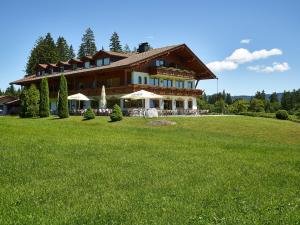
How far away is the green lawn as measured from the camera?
302 inches

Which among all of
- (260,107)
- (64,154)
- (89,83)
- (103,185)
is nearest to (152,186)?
(103,185)

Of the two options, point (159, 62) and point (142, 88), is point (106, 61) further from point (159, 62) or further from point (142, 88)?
point (142, 88)

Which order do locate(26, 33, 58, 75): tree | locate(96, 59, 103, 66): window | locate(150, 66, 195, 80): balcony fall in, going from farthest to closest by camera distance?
→ locate(26, 33, 58, 75): tree < locate(96, 59, 103, 66): window < locate(150, 66, 195, 80): balcony

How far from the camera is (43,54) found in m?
84.2

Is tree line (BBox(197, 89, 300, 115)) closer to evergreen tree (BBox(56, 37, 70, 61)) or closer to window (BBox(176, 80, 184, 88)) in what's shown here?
window (BBox(176, 80, 184, 88))

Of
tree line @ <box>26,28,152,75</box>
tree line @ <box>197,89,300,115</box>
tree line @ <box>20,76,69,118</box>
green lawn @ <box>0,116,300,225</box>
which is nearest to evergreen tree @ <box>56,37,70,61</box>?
tree line @ <box>26,28,152,75</box>

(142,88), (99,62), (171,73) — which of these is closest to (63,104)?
(142,88)

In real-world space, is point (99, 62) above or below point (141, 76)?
above

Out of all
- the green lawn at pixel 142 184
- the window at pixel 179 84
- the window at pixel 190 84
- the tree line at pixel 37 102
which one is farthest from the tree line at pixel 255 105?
the green lawn at pixel 142 184

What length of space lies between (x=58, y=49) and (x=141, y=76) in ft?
165

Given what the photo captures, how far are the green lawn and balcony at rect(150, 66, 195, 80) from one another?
109 ft

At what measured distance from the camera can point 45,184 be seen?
9.97 metres

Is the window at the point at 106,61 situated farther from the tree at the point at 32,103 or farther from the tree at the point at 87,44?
the tree at the point at 87,44

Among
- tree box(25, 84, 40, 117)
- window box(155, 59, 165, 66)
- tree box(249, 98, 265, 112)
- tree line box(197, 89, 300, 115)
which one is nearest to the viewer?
tree box(25, 84, 40, 117)
